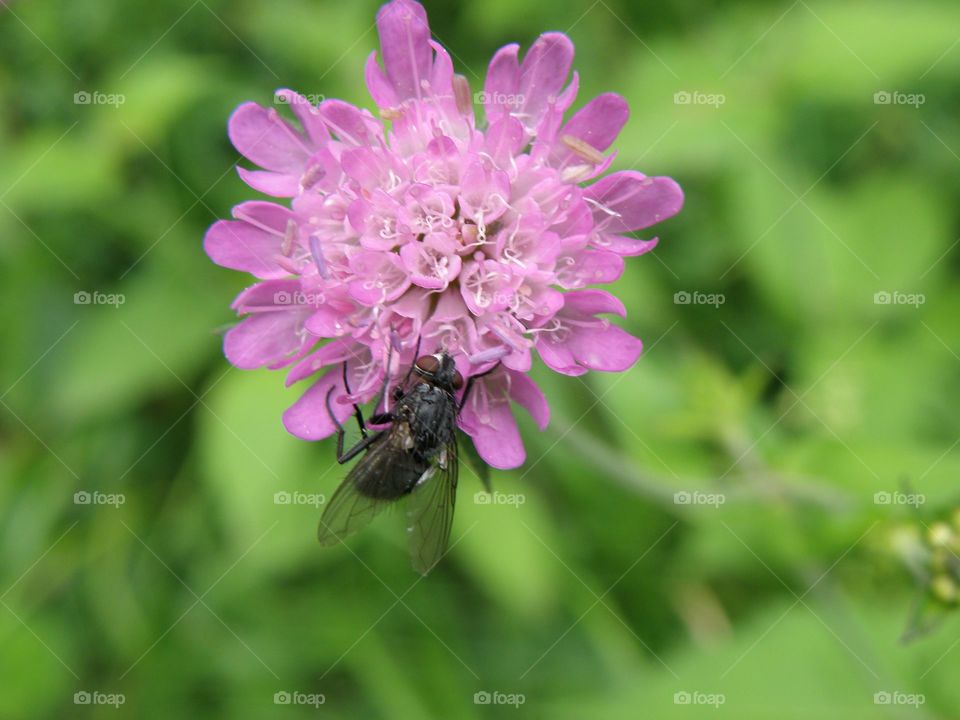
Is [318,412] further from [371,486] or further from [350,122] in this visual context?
[350,122]

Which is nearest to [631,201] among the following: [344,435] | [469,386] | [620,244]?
[620,244]

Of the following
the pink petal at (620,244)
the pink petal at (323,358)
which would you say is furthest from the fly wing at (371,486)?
the pink petal at (620,244)

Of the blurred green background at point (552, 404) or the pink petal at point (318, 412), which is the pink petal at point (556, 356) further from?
the blurred green background at point (552, 404)

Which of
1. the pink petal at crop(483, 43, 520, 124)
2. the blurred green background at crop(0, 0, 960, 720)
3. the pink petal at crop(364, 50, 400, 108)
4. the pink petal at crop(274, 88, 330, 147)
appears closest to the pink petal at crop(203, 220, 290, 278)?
the pink petal at crop(274, 88, 330, 147)

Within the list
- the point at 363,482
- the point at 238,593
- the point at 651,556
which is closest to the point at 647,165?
the point at 651,556

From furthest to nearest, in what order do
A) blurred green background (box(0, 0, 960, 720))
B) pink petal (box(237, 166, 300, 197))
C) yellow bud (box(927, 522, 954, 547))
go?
1. blurred green background (box(0, 0, 960, 720))
2. yellow bud (box(927, 522, 954, 547))
3. pink petal (box(237, 166, 300, 197))

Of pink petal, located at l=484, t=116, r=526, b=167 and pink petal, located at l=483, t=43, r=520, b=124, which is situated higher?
pink petal, located at l=483, t=43, r=520, b=124

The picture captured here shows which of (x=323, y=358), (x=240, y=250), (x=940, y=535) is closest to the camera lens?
(x=323, y=358)

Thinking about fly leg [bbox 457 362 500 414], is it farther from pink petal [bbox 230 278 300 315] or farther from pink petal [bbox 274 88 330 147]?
pink petal [bbox 274 88 330 147]
